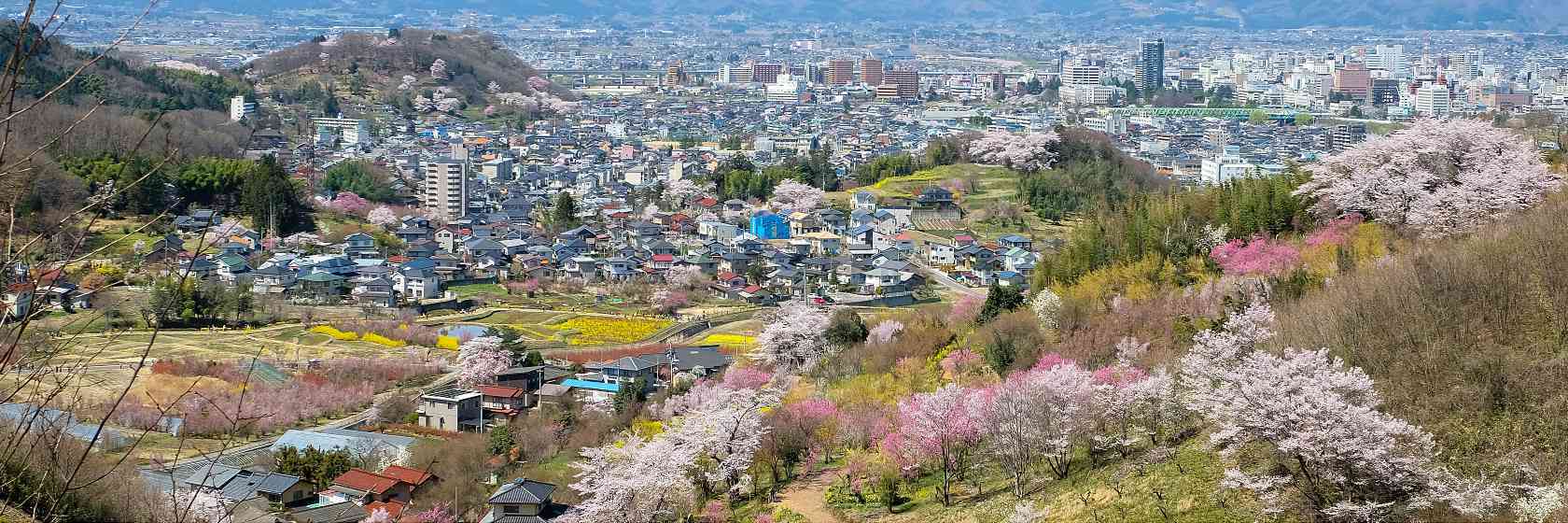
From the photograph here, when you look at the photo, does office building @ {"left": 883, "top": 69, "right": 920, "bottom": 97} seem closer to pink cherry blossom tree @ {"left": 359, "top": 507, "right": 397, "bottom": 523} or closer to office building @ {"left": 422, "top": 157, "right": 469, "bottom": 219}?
office building @ {"left": 422, "top": 157, "right": 469, "bottom": 219}

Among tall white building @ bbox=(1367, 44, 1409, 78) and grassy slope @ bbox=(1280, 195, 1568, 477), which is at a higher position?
tall white building @ bbox=(1367, 44, 1409, 78)

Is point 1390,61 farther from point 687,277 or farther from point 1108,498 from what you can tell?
point 1108,498

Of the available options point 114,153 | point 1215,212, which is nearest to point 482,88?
point 114,153

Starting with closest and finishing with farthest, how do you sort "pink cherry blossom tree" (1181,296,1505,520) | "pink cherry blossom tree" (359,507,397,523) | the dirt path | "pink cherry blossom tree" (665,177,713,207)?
"pink cherry blossom tree" (1181,296,1505,520) < the dirt path < "pink cherry blossom tree" (359,507,397,523) < "pink cherry blossom tree" (665,177,713,207)

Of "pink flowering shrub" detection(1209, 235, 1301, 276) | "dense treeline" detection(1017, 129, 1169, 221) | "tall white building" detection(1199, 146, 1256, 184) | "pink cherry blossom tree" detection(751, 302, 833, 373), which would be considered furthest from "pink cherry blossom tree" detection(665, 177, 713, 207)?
"pink flowering shrub" detection(1209, 235, 1301, 276)

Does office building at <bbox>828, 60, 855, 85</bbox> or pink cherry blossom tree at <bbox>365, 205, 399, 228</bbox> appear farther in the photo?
office building at <bbox>828, 60, 855, 85</bbox>

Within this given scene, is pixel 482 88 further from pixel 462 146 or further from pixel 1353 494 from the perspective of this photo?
pixel 1353 494
